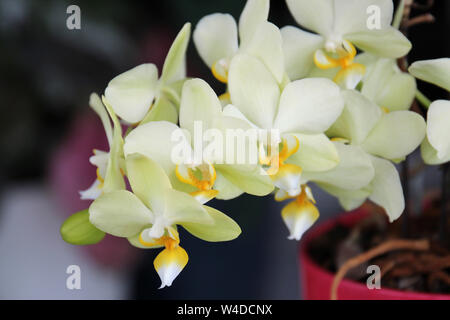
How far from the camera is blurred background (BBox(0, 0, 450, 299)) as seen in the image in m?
0.93

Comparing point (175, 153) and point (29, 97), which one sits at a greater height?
point (29, 97)

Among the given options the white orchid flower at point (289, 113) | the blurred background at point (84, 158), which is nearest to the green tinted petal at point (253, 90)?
the white orchid flower at point (289, 113)

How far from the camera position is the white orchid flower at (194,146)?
1.20 feet

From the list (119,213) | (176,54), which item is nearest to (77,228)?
(119,213)

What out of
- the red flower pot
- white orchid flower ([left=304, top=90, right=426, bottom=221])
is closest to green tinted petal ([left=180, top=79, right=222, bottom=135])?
white orchid flower ([left=304, top=90, right=426, bottom=221])

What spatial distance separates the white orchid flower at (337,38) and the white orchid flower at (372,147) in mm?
26

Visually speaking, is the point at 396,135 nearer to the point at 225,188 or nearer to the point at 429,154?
the point at 429,154

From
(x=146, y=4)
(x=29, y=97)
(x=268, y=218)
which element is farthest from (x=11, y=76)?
(x=268, y=218)

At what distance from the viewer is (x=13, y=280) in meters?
1.04
